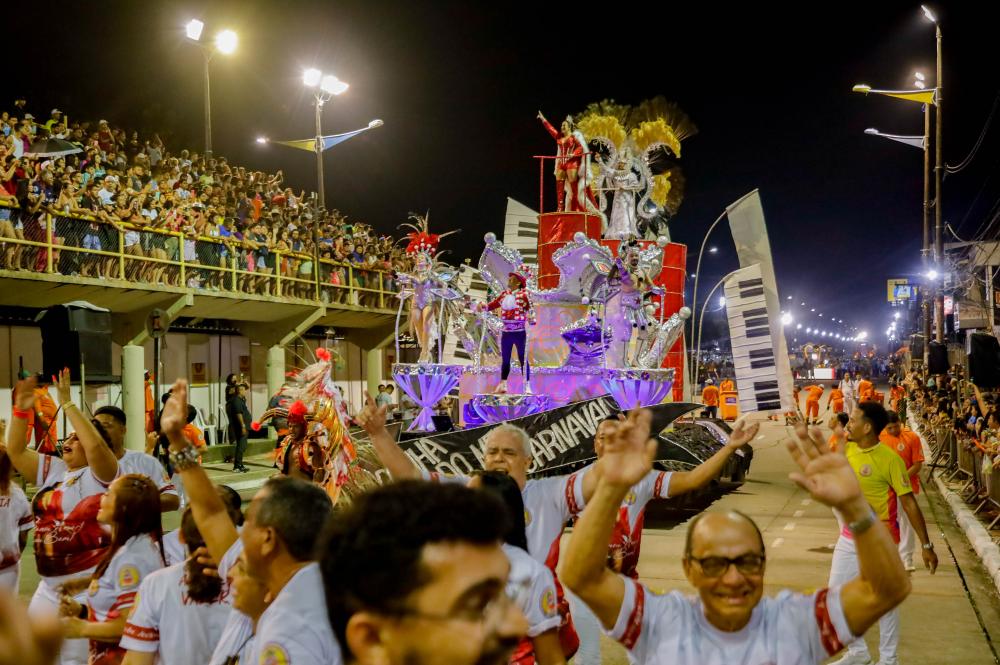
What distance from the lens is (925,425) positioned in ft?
76.9

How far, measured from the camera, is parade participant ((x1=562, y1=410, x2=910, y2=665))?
251 cm

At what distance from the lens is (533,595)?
3293mm

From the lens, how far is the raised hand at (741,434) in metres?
4.06

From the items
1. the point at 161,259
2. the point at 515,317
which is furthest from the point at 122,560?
the point at 161,259

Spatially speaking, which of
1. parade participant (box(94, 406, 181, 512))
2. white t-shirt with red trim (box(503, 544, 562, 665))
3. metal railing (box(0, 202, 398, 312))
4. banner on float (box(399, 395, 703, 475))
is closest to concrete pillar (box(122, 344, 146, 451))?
metal railing (box(0, 202, 398, 312))

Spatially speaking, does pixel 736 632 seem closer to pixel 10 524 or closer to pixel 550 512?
Answer: pixel 550 512

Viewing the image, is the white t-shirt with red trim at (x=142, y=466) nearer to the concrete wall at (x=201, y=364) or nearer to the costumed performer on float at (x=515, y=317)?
the costumed performer on float at (x=515, y=317)

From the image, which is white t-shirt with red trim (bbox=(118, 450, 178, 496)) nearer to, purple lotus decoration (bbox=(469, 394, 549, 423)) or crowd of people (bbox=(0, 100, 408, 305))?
purple lotus decoration (bbox=(469, 394, 549, 423))

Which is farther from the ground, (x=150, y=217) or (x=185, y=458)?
(x=150, y=217)

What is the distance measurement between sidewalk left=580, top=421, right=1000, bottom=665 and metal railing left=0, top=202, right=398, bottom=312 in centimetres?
→ 1209

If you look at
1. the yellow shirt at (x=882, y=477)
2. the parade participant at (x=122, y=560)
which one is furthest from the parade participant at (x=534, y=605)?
the yellow shirt at (x=882, y=477)

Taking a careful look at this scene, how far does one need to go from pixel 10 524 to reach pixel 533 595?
4186 millimetres

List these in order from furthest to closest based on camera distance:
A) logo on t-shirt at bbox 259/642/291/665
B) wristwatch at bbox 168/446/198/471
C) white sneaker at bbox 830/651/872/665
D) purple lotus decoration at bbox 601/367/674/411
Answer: purple lotus decoration at bbox 601/367/674/411
white sneaker at bbox 830/651/872/665
wristwatch at bbox 168/446/198/471
logo on t-shirt at bbox 259/642/291/665

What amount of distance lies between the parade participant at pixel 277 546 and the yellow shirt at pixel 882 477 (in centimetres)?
487
